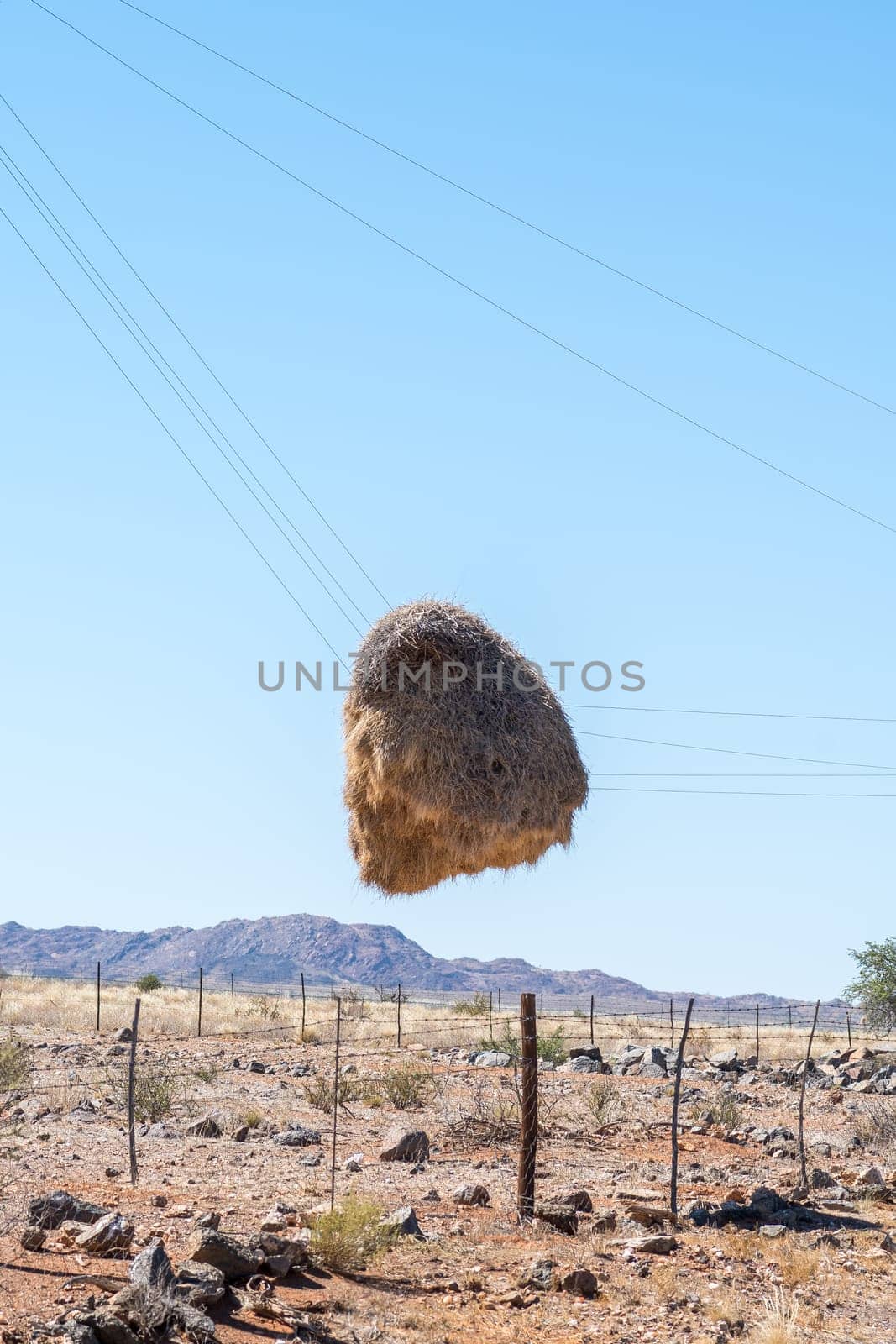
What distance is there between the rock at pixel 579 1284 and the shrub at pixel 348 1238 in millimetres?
1544

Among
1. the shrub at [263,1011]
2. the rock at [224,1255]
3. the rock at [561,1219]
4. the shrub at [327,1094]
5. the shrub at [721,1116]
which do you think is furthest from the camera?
the shrub at [263,1011]

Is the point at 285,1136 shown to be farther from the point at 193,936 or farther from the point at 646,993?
the point at 193,936

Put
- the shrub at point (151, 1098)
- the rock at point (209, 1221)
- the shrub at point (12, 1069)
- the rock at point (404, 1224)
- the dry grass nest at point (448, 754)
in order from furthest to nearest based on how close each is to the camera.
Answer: the shrub at point (151, 1098), the shrub at point (12, 1069), the rock at point (404, 1224), the dry grass nest at point (448, 754), the rock at point (209, 1221)

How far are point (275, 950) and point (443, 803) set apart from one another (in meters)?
169

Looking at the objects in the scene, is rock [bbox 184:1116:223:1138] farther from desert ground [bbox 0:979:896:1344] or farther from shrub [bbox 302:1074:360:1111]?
shrub [bbox 302:1074:360:1111]

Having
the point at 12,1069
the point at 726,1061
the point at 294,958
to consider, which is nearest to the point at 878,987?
the point at 726,1061

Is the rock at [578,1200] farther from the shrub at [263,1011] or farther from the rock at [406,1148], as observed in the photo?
the shrub at [263,1011]

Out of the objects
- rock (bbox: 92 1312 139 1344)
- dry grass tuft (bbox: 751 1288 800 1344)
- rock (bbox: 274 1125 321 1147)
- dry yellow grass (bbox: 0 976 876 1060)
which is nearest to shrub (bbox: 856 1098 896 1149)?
dry yellow grass (bbox: 0 976 876 1060)

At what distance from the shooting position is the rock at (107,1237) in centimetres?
1010

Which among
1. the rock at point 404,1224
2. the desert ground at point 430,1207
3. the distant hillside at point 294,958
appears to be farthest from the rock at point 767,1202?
the distant hillside at point 294,958

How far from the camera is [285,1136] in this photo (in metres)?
17.5

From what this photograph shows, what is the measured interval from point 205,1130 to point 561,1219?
6307mm

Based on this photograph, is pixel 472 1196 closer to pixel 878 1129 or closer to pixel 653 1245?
pixel 653 1245

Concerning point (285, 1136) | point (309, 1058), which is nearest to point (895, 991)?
point (309, 1058)
